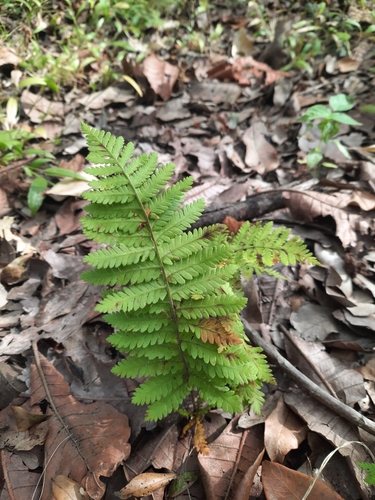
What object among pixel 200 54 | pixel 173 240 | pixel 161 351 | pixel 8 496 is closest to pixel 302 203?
pixel 173 240

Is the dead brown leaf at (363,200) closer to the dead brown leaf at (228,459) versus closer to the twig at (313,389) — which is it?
the twig at (313,389)

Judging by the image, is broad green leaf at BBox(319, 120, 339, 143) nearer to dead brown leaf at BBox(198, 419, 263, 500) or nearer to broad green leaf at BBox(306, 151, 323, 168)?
broad green leaf at BBox(306, 151, 323, 168)

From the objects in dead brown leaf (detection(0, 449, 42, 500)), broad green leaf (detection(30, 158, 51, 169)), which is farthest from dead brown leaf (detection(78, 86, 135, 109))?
dead brown leaf (detection(0, 449, 42, 500))

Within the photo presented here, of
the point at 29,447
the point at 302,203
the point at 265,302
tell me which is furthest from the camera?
the point at 302,203

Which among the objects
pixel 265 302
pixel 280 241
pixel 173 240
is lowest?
pixel 265 302

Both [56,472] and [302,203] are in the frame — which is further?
[302,203]

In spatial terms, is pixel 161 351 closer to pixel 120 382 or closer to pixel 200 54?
pixel 120 382

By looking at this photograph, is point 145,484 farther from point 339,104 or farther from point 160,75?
point 160,75
